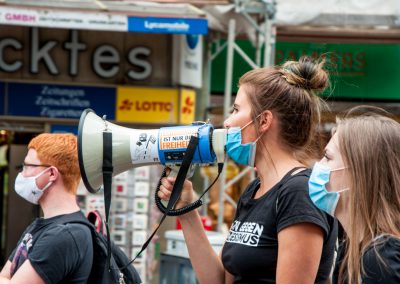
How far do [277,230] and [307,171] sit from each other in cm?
27

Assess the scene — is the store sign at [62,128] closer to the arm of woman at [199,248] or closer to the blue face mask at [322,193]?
the arm of woman at [199,248]

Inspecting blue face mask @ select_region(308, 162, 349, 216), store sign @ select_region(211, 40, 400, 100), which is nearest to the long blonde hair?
blue face mask @ select_region(308, 162, 349, 216)

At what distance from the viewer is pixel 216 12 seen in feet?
35.2

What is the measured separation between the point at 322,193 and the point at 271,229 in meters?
0.27

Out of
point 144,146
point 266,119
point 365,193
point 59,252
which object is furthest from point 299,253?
point 59,252

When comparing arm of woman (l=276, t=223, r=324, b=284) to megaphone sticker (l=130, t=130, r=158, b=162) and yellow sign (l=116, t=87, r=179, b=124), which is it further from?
yellow sign (l=116, t=87, r=179, b=124)

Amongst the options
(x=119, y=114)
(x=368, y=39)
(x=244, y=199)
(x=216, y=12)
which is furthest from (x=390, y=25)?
(x=244, y=199)

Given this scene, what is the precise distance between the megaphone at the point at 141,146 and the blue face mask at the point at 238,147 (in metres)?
0.02

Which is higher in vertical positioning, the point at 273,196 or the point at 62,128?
the point at 273,196

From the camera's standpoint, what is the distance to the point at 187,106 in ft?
34.8

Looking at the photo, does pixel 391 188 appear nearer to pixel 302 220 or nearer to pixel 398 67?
pixel 302 220

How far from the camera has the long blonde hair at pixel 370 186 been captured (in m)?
2.68

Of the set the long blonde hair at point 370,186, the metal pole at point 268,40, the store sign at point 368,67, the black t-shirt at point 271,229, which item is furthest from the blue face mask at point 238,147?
the store sign at point 368,67

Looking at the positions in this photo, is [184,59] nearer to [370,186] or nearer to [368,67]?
[368,67]
